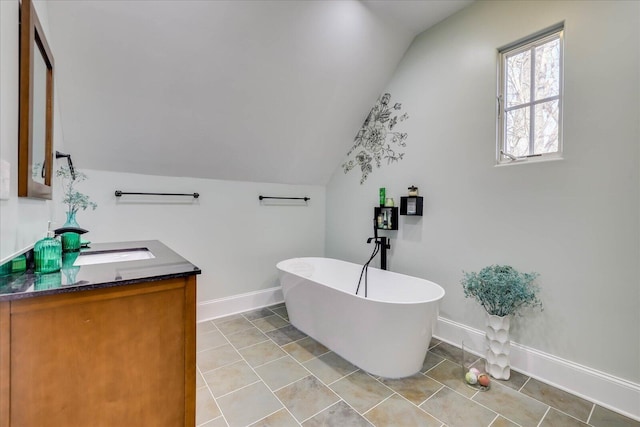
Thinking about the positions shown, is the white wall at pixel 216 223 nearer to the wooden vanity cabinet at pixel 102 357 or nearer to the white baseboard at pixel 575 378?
the wooden vanity cabinet at pixel 102 357

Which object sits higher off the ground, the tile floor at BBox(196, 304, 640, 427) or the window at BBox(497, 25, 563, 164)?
the window at BBox(497, 25, 563, 164)

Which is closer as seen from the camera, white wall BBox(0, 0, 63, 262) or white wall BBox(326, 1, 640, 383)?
white wall BBox(0, 0, 63, 262)

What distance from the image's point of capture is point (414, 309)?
71.7 inches

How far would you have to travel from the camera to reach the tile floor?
1582 millimetres

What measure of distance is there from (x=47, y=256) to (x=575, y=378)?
2857 millimetres

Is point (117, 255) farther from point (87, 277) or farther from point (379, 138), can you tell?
point (379, 138)

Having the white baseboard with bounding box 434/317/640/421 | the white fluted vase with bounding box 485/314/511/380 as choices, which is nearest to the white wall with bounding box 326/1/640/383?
the white baseboard with bounding box 434/317/640/421

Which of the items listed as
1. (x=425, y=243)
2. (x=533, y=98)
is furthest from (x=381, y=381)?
(x=533, y=98)

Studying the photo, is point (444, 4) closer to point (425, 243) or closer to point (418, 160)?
point (418, 160)

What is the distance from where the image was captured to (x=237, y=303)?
312 centimetres

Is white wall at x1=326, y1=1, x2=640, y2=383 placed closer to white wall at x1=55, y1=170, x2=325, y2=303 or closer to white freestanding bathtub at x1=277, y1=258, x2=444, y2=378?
white freestanding bathtub at x1=277, y1=258, x2=444, y2=378

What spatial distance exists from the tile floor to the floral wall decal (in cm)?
186

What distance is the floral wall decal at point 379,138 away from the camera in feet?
9.51

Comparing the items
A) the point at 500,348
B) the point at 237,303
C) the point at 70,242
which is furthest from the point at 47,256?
the point at 500,348
